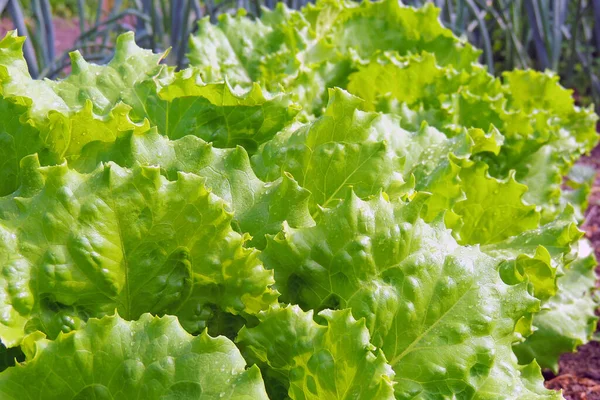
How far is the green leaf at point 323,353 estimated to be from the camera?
1.23m

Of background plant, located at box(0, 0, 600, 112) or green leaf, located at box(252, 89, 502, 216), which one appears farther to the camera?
background plant, located at box(0, 0, 600, 112)

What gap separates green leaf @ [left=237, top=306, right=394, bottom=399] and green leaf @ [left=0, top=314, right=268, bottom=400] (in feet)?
0.50

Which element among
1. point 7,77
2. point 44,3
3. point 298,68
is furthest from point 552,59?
point 7,77

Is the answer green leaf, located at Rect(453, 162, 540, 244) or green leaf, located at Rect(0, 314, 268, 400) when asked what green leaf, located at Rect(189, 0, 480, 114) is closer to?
green leaf, located at Rect(453, 162, 540, 244)

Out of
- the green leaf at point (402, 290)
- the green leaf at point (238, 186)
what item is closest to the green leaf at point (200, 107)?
the green leaf at point (238, 186)

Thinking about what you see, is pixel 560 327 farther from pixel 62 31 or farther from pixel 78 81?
pixel 62 31

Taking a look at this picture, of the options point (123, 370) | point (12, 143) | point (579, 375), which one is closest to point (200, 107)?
point (12, 143)

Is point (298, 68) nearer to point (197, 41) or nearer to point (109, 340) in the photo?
point (197, 41)

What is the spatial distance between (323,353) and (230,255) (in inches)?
9.4

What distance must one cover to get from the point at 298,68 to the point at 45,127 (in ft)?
4.11

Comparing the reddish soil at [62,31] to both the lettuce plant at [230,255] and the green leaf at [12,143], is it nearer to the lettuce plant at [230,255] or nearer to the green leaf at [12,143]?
the lettuce plant at [230,255]

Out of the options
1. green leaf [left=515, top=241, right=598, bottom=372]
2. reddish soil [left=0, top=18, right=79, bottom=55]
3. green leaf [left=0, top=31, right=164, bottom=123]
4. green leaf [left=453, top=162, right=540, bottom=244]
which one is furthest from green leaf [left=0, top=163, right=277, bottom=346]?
reddish soil [left=0, top=18, right=79, bottom=55]

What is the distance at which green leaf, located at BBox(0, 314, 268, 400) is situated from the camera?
1.11 meters

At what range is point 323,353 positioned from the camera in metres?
1.26
